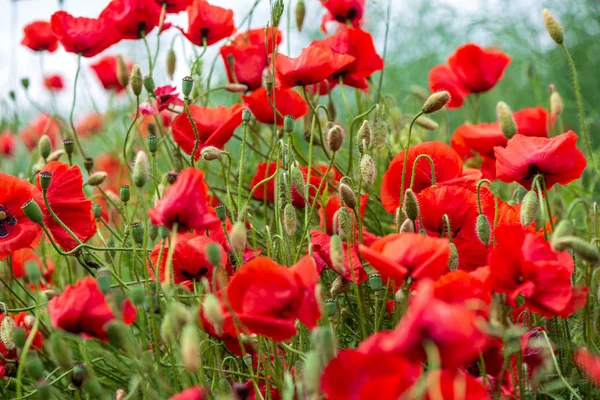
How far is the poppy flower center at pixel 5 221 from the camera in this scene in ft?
3.44

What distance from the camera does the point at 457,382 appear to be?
25.2 inches

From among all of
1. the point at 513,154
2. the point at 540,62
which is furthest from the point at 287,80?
the point at 540,62

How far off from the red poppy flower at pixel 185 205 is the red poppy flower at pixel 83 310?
9 cm

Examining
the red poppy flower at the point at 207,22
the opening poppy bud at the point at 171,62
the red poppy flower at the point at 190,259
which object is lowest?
the red poppy flower at the point at 190,259

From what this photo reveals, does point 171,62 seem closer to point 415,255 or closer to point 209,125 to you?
point 209,125

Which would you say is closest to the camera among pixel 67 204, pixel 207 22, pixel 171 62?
pixel 67 204

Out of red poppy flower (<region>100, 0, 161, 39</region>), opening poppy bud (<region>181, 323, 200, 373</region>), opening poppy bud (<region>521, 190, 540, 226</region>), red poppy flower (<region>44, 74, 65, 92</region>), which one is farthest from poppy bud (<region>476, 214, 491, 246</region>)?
red poppy flower (<region>44, 74, 65, 92</region>)

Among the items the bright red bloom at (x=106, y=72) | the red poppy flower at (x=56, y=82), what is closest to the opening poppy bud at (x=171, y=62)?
the bright red bloom at (x=106, y=72)

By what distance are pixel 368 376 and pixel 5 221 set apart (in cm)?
63

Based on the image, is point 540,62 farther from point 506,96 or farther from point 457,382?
point 457,382

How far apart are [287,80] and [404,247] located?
1.52ft

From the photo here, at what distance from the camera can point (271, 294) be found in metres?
0.74

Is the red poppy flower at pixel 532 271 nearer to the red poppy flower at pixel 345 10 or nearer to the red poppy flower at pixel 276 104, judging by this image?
the red poppy flower at pixel 276 104

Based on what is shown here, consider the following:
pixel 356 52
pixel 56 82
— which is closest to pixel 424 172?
pixel 356 52
